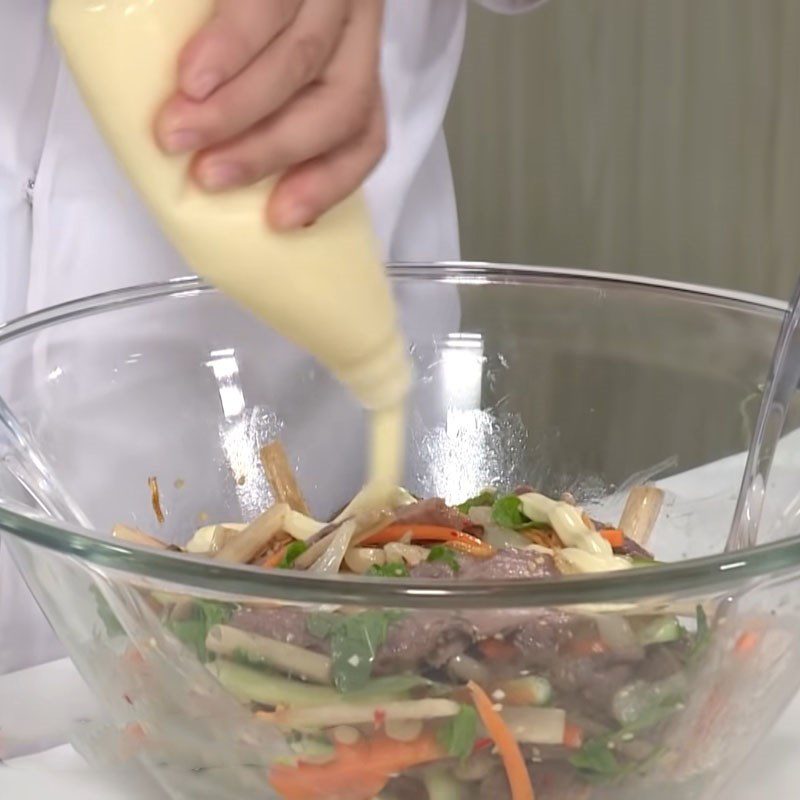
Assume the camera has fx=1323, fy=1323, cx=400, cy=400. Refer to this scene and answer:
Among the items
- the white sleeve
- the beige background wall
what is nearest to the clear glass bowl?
the white sleeve

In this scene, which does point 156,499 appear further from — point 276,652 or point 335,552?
point 276,652

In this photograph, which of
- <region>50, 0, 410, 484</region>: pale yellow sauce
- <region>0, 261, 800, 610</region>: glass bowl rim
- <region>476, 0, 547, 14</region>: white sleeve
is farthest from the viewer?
<region>476, 0, 547, 14</region>: white sleeve

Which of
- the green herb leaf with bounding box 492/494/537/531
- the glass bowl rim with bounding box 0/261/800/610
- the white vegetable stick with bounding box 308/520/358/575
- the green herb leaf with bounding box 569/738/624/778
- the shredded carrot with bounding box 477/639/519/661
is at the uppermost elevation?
the glass bowl rim with bounding box 0/261/800/610

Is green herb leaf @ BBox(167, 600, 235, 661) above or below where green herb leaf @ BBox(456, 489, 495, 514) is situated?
above

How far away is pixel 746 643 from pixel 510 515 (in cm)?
18

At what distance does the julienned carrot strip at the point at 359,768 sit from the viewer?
1.39 feet

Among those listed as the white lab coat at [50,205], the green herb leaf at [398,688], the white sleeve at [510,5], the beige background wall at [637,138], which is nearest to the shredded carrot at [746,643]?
the green herb leaf at [398,688]

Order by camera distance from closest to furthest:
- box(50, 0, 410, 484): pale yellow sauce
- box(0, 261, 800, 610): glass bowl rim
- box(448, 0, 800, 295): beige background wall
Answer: box(0, 261, 800, 610): glass bowl rim
box(50, 0, 410, 484): pale yellow sauce
box(448, 0, 800, 295): beige background wall

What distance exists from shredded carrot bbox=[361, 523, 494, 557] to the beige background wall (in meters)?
1.29

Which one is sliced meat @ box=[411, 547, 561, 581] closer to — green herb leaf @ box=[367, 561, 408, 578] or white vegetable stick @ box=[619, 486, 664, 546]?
green herb leaf @ box=[367, 561, 408, 578]

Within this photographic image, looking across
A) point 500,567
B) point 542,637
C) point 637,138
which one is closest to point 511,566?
point 500,567

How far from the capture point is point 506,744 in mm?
424

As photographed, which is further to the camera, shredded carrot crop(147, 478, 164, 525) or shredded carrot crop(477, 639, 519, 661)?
shredded carrot crop(147, 478, 164, 525)

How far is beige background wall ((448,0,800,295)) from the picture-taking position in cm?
174
